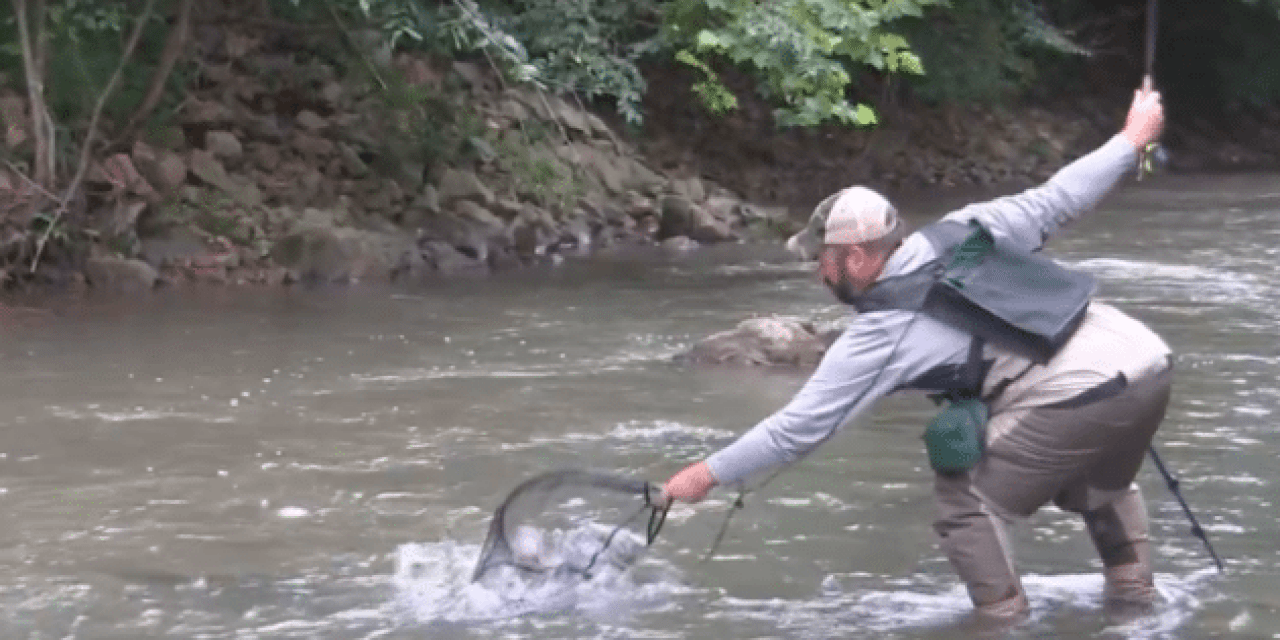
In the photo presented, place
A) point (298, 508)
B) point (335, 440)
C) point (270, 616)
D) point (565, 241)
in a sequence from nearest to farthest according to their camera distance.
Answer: point (270, 616) → point (298, 508) → point (335, 440) → point (565, 241)

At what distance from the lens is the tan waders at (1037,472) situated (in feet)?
19.6

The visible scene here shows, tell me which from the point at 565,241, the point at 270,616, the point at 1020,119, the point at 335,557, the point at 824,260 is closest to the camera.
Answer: the point at 824,260

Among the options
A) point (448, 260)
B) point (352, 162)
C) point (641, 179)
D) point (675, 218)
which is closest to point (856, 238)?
point (448, 260)

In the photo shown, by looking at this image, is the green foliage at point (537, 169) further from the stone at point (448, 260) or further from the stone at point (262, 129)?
the stone at point (262, 129)

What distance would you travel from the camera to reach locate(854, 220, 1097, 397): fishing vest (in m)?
5.91

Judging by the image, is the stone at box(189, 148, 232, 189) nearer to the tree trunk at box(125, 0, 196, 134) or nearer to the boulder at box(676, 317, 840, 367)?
the tree trunk at box(125, 0, 196, 134)

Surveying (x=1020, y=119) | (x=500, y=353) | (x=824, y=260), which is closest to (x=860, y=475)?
(x=824, y=260)

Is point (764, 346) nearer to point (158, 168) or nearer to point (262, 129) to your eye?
point (158, 168)

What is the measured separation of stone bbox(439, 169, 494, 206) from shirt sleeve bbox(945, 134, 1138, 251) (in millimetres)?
13997

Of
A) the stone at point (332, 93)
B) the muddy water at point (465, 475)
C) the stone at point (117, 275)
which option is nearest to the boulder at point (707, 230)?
the stone at point (332, 93)

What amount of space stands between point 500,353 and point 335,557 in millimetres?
5783

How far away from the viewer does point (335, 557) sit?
→ 298 inches

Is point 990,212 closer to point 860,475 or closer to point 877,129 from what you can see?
point 860,475

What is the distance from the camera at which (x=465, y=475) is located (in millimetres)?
9102
